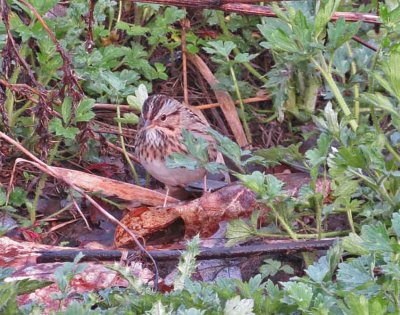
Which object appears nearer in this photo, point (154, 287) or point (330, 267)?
point (330, 267)

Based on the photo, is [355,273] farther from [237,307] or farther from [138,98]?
[138,98]

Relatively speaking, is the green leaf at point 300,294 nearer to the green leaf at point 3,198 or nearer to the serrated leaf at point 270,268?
the serrated leaf at point 270,268

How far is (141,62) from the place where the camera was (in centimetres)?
580

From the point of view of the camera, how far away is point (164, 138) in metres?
5.38

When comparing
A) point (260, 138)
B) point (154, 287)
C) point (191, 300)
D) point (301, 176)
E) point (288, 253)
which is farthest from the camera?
point (260, 138)

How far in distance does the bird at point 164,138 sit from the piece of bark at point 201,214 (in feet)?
0.72

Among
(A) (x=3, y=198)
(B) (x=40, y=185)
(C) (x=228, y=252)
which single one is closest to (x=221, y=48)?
(B) (x=40, y=185)

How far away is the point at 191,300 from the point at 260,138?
3.21 metres

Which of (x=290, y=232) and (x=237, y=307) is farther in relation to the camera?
(x=290, y=232)

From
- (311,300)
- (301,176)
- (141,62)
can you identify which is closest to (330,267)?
(311,300)

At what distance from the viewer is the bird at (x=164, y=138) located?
5.08m

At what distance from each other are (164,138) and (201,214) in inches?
28.1

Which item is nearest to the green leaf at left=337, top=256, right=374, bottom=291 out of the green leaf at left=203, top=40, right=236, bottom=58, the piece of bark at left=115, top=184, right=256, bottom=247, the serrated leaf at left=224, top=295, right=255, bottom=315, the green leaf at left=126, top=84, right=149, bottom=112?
the serrated leaf at left=224, top=295, right=255, bottom=315

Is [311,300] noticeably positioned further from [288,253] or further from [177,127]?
[177,127]
